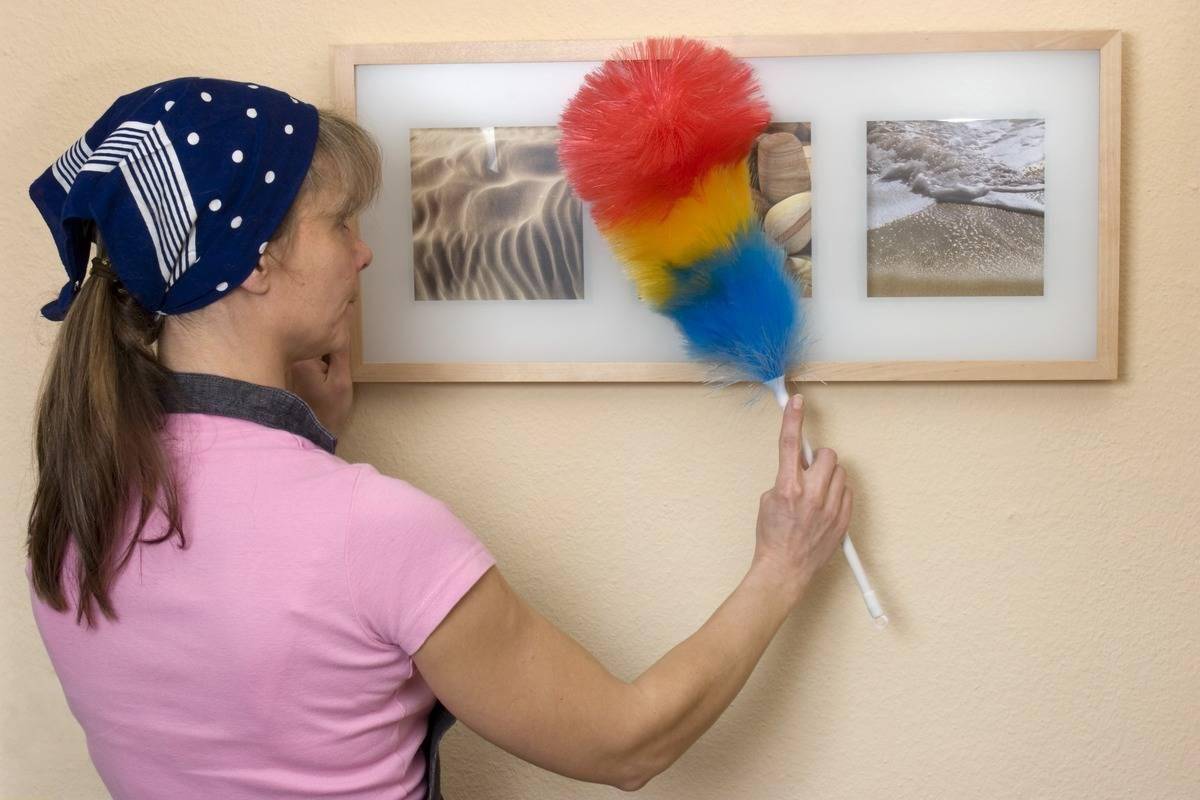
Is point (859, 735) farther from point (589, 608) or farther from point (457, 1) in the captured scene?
point (457, 1)

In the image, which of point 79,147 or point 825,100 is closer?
point 79,147

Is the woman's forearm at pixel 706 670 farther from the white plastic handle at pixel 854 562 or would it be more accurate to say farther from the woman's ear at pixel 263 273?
the woman's ear at pixel 263 273

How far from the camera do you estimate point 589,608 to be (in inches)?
41.1

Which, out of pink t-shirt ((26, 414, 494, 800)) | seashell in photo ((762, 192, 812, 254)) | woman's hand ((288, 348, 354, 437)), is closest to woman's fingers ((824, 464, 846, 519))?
seashell in photo ((762, 192, 812, 254))

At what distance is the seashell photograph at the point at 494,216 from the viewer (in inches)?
39.0

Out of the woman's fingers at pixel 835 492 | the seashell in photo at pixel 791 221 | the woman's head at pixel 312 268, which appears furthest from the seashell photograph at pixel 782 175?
the woman's head at pixel 312 268

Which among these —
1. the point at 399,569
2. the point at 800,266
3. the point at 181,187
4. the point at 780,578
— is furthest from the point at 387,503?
the point at 800,266

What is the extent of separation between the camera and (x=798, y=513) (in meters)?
0.94

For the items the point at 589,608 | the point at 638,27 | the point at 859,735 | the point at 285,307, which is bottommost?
the point at 859,735

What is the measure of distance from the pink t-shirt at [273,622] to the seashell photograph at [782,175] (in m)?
0.46

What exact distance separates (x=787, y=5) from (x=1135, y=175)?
375 mm

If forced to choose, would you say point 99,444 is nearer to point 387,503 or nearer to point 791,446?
point 387,503

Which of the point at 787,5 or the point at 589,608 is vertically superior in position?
the point at 787,5

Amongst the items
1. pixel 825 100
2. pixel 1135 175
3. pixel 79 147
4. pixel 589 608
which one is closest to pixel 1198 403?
pixel 1135 175
